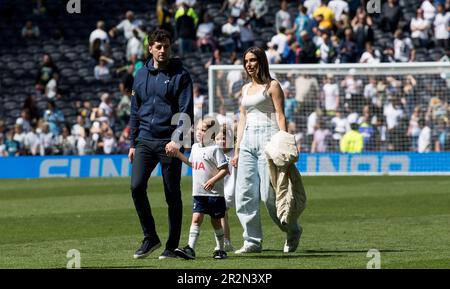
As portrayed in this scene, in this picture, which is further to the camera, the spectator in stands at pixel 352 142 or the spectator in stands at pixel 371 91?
the spectator in stands at pixel 371 91

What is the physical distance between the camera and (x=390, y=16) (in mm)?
35344

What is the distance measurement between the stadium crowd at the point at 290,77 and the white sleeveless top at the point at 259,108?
1504cm

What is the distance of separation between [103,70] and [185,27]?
2807mm

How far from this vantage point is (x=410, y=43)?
112ft

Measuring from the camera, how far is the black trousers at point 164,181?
41.7 feet

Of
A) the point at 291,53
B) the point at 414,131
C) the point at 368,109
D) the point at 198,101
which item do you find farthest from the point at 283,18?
the point at 414,131

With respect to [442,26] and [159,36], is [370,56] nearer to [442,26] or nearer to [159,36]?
[442,26]

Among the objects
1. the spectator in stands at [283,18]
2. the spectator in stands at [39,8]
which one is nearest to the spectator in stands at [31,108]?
the spectator in stands at [39,8]

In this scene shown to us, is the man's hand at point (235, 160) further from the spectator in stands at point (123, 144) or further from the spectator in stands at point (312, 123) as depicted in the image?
the spectator in stands at point (123, 144)

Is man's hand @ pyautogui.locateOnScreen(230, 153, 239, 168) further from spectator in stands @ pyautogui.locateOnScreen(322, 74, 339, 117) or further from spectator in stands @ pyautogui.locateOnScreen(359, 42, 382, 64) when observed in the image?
spectator in stands @ pyautogui.locateOnScreen(359, 42, 382, 64)

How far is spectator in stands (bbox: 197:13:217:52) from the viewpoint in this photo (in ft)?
120

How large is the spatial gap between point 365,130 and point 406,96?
4.45ft
